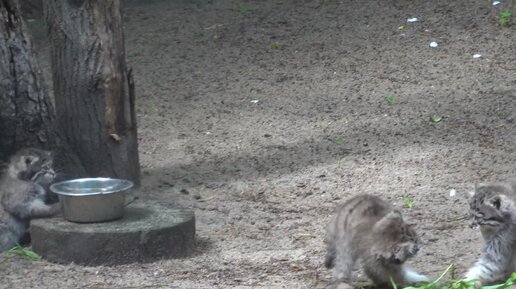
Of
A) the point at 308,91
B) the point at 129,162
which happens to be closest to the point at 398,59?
the point at 308,91

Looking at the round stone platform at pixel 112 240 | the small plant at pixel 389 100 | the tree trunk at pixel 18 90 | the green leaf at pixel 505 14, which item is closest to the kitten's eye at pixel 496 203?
the round stone platform at pixel 112 240

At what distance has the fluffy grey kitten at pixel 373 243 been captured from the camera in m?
6.52

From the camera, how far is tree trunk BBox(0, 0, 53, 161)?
27.3ft

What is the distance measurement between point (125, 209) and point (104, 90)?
123 centimetres

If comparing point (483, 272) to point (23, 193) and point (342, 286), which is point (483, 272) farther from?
point (23, 193)

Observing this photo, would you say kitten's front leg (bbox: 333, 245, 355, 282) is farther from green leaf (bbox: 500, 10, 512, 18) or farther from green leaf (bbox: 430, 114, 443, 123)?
green leaf (bbox: 500, 10, 512, 18)

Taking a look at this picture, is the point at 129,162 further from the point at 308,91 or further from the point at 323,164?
the point at 308,91

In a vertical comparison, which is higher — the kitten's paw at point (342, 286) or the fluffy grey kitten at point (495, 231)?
the fluffy grey kitten at point (495, 231)

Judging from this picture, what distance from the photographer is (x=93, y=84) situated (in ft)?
28.8

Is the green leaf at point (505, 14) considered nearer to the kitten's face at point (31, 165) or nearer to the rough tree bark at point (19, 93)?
the rough tree bark at point (19, 93)

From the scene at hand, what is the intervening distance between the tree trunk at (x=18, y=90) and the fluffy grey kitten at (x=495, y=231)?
3.78 m

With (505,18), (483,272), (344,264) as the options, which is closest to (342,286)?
(344,264)

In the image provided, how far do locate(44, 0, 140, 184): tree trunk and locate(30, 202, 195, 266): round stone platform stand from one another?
1326 millimetres

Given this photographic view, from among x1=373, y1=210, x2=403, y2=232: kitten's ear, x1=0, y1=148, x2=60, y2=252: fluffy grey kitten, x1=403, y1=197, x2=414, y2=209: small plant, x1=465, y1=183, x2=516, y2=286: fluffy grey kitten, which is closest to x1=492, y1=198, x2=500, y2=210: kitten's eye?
x1=465, y1=183, x2=516, y2=286: fluffy grey kitten
